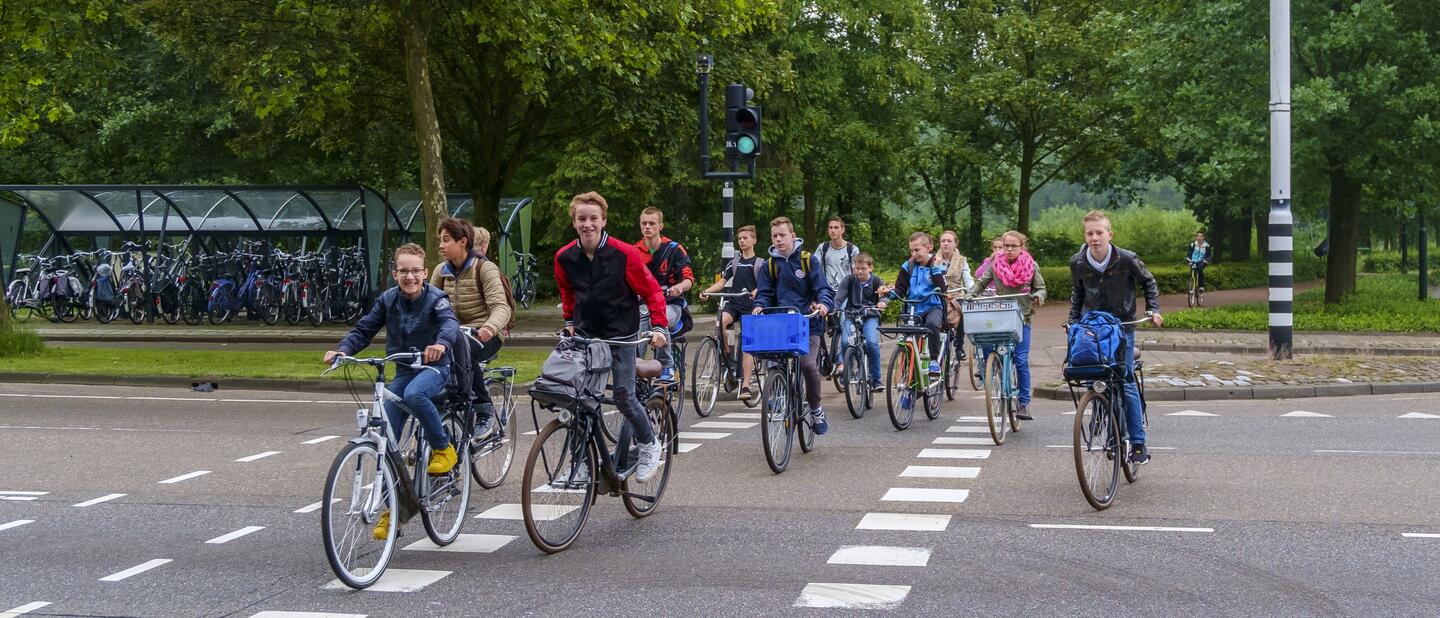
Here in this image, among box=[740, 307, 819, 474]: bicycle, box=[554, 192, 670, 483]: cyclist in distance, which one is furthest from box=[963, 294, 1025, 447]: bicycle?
box=[554, 192, 670, 483]: cyclist in distance

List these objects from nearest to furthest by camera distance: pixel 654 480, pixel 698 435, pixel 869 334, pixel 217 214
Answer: pixel 654 480
pixel 698 435
pixel 869 334
pixel 217 214

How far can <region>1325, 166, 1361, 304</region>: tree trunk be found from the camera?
26.4 m

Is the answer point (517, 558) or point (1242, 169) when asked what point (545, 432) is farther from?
point (1242, 169)

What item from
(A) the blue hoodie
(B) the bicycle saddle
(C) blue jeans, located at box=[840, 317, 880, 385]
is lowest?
(C) blue jeans, located at box=[840, 317, 880, 385]

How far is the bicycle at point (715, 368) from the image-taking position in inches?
513

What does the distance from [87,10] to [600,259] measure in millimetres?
14984

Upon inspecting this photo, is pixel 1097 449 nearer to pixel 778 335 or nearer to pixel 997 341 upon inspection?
pixel 778 335

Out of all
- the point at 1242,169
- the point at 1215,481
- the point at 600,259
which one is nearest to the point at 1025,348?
the point at 1215,481

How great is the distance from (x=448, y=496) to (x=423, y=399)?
0.58 m

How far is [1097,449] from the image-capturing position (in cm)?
814

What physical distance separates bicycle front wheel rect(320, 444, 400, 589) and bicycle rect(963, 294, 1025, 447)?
17.8ft

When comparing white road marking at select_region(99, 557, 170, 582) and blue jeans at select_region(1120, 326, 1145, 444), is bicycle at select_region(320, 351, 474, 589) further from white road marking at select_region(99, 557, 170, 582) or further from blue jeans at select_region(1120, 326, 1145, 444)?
blue jeans at select_region(1120, 326, 1145, 444)

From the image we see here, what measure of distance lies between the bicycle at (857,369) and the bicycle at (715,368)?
108 cm

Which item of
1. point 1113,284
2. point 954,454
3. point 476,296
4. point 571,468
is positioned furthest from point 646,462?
point 954,454
